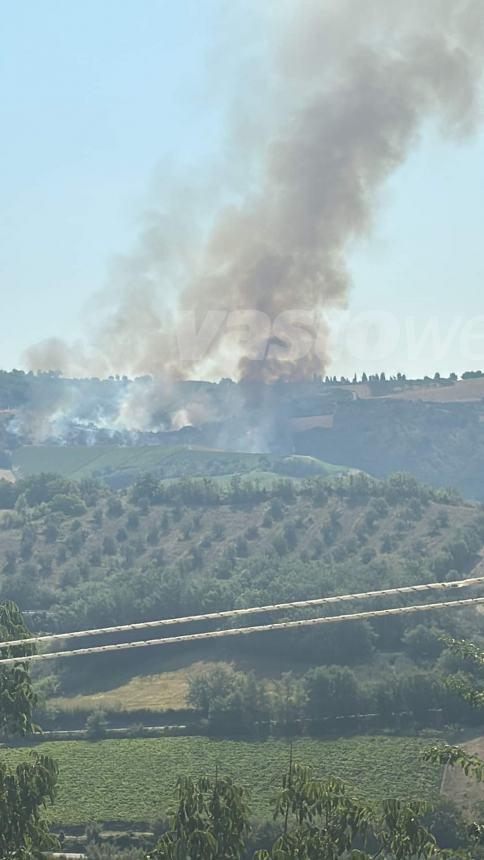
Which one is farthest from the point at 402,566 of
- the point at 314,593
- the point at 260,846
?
the point at 260,846

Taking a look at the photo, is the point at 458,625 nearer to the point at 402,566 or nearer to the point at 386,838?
the point at 402,566

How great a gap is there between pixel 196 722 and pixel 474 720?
Answer: 2726 centimetres

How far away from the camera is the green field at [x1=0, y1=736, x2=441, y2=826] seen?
92188 millimetres

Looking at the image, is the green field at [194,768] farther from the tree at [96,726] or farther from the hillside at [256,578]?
the hillside at [256,578]

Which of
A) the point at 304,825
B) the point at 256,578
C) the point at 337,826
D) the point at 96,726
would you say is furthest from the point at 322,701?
the point at 337,826

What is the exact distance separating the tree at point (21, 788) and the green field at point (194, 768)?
158 ft

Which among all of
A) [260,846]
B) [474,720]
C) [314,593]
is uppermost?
[314,593]

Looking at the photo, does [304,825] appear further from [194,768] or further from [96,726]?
[96,726]

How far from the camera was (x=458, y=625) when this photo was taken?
143m

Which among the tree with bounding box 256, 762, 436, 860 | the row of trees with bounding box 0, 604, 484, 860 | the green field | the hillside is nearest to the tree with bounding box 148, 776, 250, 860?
the row of trees with bounding box 0, 604, 484, 860

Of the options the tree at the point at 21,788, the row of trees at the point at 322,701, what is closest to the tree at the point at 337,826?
the tree at the point at 21,788

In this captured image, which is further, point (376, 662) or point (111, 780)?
point (376, 662)

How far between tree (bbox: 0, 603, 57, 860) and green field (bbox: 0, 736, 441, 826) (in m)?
48.2

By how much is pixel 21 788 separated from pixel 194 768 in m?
72.7
